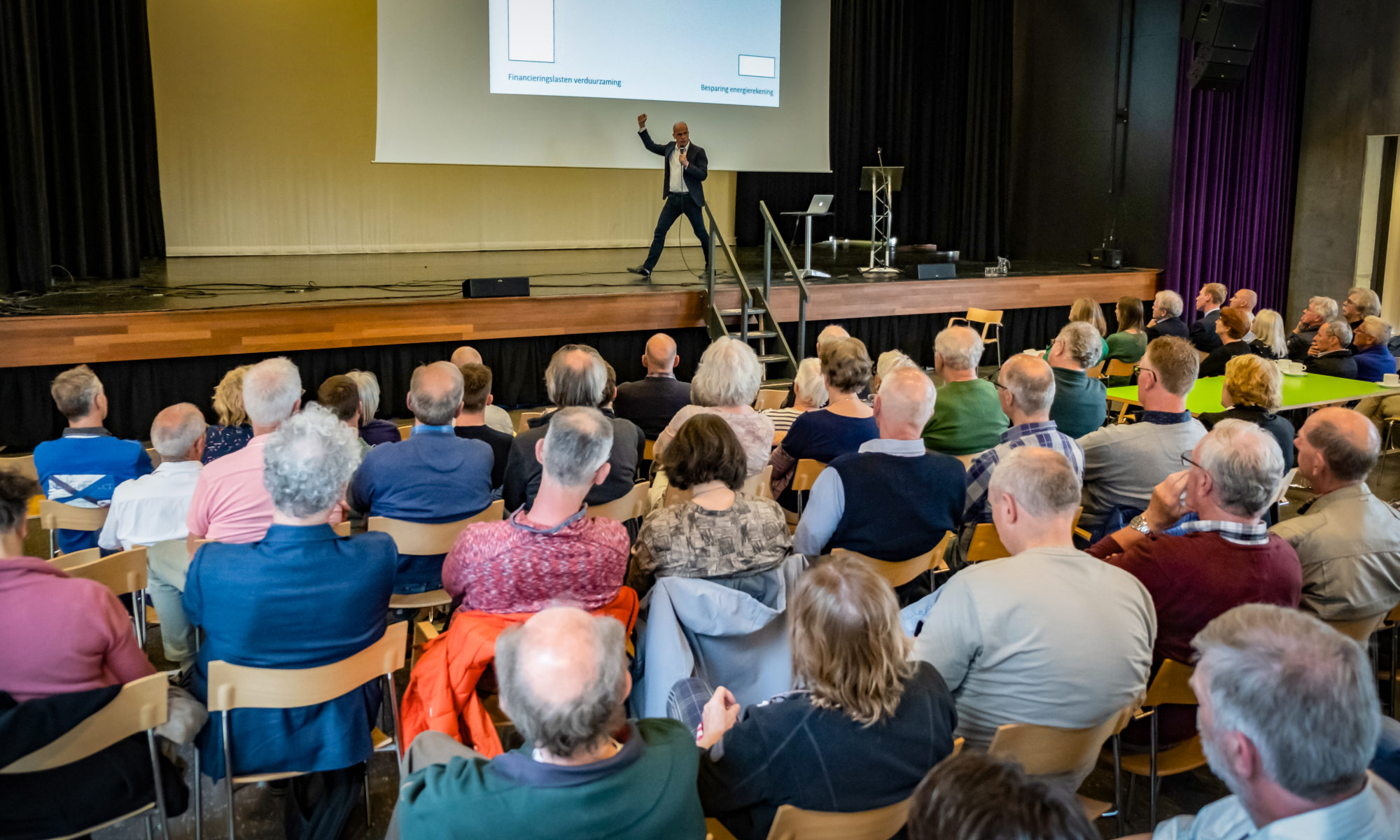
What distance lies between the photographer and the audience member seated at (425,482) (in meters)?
3.26

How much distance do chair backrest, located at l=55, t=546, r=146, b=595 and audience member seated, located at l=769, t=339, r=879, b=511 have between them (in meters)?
2.17

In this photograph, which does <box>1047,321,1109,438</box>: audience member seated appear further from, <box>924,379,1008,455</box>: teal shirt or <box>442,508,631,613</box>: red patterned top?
<box>442,508,631,613</box>: red patterned top

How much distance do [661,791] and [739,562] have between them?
1.03 metres

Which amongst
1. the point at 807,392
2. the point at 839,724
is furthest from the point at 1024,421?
the point at 839,724

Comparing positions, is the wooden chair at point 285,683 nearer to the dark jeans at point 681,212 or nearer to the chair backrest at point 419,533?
the chair backrest at point 419,533

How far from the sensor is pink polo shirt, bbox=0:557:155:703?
2057 mm

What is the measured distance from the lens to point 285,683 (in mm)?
2227

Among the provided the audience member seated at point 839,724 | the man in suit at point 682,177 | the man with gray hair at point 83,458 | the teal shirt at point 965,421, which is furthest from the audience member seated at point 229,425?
the man in suit at point 682,177

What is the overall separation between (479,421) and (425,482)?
41.1 inches

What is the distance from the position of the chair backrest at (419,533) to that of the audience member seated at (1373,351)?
17.3ft

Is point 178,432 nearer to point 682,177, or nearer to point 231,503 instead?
point 231,503

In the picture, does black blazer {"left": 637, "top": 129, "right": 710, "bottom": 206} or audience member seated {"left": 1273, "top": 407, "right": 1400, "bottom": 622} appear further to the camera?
black blazer {"left": 637, "top": 129, "right": 710, "bottom": 206}

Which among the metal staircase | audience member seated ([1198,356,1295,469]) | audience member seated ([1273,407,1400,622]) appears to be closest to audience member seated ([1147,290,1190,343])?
the metal staircase

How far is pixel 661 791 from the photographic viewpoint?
5.21 ft
